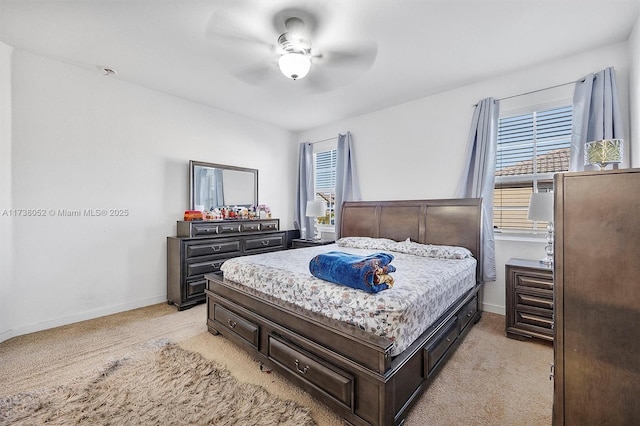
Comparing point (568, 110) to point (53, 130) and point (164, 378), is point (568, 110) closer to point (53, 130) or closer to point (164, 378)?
point (164, 378)

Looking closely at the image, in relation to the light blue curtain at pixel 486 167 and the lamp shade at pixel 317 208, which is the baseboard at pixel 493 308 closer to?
the light blue curtain at pixel 486 167

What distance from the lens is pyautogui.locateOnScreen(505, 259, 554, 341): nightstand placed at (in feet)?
8.36

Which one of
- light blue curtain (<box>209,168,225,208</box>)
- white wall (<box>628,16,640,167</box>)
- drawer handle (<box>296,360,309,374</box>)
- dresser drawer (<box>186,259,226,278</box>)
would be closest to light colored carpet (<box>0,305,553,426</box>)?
A: drawer handle (<box>296,360,309,374</box>)

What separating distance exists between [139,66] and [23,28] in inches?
35.0

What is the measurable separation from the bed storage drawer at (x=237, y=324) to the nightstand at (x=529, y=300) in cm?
250

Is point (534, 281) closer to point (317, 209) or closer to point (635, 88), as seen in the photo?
point (635, 88)

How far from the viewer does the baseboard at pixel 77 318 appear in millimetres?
2755

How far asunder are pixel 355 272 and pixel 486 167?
2.50 m

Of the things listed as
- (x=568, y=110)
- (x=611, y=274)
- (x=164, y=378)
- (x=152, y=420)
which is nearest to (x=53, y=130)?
(x=164, y=378)

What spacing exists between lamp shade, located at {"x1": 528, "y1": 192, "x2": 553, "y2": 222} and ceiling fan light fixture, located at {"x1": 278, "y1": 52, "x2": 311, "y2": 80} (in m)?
2.56

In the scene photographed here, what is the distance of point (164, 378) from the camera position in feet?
6.73

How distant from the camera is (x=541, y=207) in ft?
8.68

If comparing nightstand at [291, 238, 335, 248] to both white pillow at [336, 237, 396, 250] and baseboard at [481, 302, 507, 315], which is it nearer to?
white pillow at [336, 237, 396, 250]

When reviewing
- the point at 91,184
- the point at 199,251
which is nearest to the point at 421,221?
the point at 199,251
